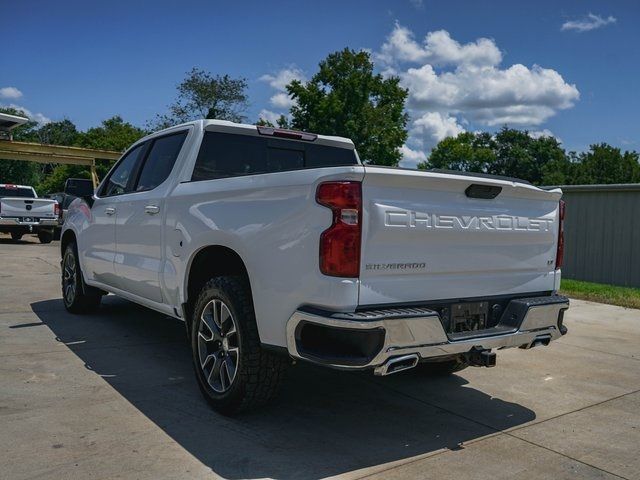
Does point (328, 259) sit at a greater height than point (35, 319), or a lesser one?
greater

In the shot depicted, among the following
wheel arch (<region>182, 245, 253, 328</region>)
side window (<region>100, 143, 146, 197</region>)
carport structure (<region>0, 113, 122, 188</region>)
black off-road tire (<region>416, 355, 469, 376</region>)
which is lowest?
black off-road tire (<region>416, 355, 469, 376</region>)

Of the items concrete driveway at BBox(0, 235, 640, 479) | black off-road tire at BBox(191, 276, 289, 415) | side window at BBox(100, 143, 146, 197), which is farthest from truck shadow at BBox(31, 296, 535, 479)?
side window at BBox(100, 143, 146, 197)

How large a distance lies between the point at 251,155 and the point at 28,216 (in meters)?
16.0

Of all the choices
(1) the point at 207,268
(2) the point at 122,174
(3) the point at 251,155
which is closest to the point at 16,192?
(2) the point at 122,174

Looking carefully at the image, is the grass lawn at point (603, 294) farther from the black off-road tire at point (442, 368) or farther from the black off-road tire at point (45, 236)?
the black off-road tire at point (45, 236)

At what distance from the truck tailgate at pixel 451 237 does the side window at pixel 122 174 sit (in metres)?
3.27

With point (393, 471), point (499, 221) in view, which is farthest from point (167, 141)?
point (393, 471)

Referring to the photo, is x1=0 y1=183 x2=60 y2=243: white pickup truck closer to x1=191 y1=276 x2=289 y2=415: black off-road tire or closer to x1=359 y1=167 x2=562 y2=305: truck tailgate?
x1=191 y1=276 x2=289 y2=415: black off-road tire

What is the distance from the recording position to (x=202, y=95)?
130 feet

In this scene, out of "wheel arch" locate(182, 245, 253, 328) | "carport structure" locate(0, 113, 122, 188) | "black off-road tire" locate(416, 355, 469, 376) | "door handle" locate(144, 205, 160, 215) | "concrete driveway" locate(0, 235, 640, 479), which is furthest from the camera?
"carport structure" locate(0, 113, 122, 188)

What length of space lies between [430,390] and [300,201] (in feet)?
7.40

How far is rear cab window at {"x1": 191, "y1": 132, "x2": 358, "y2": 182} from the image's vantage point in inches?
191

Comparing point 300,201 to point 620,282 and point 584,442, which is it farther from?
point 620,282

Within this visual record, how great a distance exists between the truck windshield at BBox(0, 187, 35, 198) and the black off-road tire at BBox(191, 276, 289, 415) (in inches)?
773
